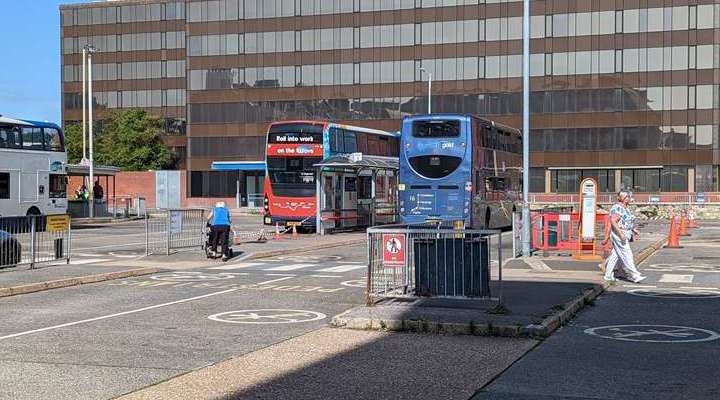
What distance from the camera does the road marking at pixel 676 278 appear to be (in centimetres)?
1652

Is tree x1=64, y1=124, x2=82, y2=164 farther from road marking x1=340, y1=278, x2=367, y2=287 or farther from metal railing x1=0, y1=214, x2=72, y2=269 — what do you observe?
road marking x1=340, y1=278, x2=367, y2=287

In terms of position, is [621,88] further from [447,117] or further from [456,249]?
[456,249]

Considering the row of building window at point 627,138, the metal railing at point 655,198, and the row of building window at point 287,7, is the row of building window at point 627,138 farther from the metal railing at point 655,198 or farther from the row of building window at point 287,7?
the row of building window at point 287,7

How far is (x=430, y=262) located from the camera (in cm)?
1167

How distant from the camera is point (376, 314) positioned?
1086cm

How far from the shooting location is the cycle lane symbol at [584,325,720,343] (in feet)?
32.3

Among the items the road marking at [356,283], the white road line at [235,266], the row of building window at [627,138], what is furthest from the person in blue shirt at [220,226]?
the row of building window at [627,138]

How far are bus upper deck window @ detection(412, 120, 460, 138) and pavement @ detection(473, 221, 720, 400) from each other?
15.1 metres

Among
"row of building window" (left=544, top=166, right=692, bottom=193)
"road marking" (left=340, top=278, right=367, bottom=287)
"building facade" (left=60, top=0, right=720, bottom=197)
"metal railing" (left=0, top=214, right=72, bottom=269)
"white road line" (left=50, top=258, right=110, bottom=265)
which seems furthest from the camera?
"row of building window" (left=544, top=166, right=692, bottom=193)

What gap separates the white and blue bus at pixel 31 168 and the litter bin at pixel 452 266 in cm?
2601

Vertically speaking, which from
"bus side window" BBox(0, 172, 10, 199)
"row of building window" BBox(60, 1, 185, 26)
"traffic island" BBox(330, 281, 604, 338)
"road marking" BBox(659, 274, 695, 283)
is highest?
"row of building window" BBox(60, 1, 185, 26)

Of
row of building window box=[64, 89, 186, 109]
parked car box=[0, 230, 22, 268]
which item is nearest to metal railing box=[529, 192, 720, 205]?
row of building window box=[64, 89, 186, 109]

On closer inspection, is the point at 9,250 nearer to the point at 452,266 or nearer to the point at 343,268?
the point at 343,268

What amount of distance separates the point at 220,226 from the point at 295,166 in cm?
1196
